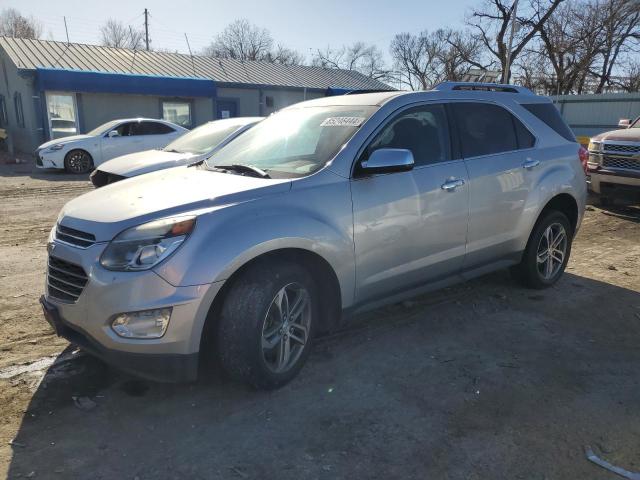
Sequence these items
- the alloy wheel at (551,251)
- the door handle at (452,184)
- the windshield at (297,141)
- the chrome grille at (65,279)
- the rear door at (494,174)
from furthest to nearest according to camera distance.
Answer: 1. the alloy wheel at (551,251)
2. the rear door at (494,174)
3. the door handle at (452,184)
4. the windshield at (297,141)
5. the chrome grille at (65,279)

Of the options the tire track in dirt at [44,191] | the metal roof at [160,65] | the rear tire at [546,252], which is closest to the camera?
the rear tire at [546,252]

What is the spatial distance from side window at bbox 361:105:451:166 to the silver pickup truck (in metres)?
6.29

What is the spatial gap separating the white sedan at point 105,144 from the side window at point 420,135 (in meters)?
11.4

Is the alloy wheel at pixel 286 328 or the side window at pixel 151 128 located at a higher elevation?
the side window at pixel 151 128

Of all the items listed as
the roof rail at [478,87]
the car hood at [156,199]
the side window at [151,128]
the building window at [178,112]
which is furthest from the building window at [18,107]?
the roof rail at [478,87]

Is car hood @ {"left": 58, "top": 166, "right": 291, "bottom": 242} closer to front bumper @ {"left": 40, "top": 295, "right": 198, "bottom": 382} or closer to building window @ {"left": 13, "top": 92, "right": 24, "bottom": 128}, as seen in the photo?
front bumper @ {"left": 40, "top": 295, "right": 198, "bottom": 382}

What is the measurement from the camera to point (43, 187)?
11.8 metres

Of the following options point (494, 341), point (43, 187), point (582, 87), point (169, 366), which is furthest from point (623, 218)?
point (582, 87)

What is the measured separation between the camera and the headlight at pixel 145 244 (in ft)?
9.04

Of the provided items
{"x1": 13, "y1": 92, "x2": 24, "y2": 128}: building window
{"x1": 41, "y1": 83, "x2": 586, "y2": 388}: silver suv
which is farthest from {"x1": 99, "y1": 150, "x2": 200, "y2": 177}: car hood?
{"x1": 13, "y1": 92, "x2": 24, "y2": 128}: building window

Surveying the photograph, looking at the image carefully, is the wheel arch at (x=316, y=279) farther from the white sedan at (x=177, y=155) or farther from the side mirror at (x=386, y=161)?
the white sedan at (x=177, y=155)

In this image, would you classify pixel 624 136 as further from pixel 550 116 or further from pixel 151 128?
pixel 151 128

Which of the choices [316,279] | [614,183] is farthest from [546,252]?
[614,183]

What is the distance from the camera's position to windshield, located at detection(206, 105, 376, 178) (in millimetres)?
3594
